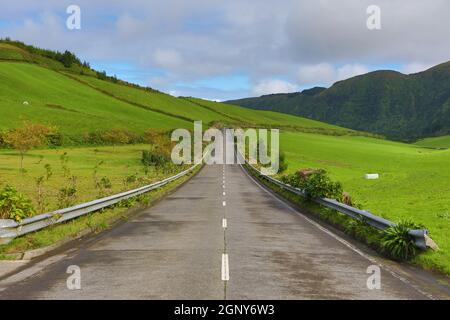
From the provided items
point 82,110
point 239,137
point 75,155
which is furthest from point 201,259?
point 239,137

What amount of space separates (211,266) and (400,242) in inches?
182

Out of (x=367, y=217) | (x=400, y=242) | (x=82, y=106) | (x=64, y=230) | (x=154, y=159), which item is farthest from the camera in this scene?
(x=82, y=106)

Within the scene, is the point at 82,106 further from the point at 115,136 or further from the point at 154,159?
the point at 154,159

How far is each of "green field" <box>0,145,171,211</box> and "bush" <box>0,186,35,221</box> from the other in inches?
148

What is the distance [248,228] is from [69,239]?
5.64 m

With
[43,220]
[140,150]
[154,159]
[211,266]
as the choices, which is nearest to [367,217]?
[211,266]

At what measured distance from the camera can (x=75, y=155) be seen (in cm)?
6059

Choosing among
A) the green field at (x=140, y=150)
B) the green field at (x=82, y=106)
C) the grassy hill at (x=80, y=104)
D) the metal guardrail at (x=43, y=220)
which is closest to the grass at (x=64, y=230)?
the metal guardrail at (x=43, y=220)

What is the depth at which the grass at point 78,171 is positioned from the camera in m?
25.8

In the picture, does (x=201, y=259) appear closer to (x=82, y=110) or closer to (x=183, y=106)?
(x=82, y=110)

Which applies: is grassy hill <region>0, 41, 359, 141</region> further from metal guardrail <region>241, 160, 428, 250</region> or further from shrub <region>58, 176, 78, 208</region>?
metal guardrail <region>241, 160, 428, 250</region>

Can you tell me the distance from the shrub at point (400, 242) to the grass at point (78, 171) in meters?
10.8

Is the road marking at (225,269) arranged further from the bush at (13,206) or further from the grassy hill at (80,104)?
the grassy hill at (80,104)

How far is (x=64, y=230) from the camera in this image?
13430 millimetres
